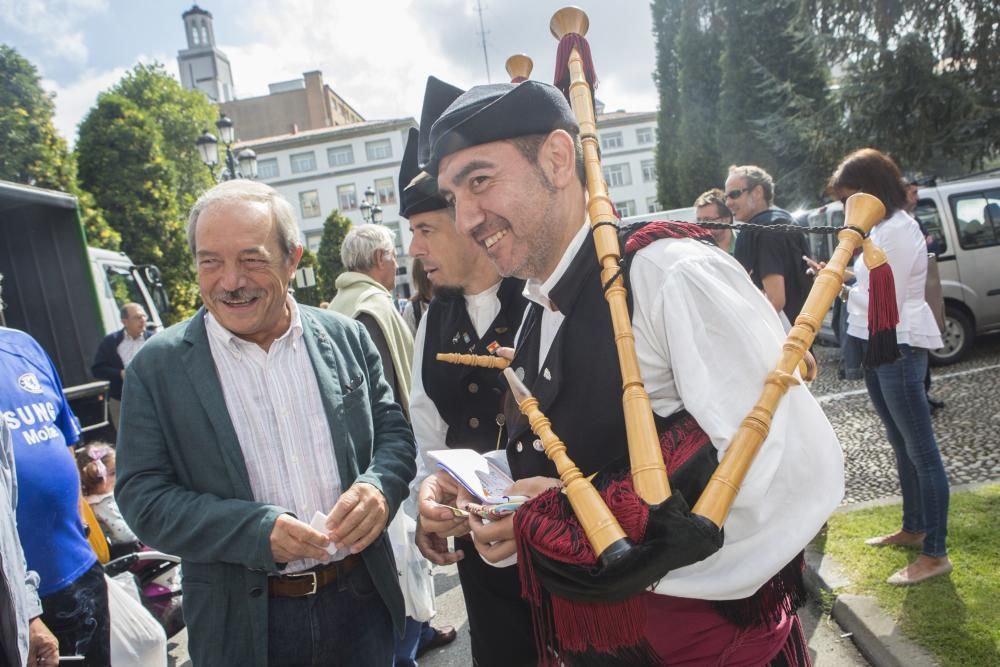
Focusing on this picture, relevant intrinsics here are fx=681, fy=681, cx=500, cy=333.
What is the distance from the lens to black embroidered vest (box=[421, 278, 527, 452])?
2.37 meters

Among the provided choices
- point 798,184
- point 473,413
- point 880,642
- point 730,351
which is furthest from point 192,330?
point 798,184

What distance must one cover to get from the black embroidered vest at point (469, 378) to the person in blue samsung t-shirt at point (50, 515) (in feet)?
4.42

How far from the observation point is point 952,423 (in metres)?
5.76

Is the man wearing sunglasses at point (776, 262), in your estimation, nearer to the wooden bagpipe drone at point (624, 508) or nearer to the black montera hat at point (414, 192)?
the black montera hat at point (414, 192)

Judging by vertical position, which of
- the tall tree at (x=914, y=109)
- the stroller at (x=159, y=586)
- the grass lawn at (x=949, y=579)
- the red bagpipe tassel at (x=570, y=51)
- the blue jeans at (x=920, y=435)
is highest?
the tall tree at (x=914, y=109)

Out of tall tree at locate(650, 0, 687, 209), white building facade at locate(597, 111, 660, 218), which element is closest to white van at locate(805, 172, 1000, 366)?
tall tree at locate(650, 0, 687, 209)

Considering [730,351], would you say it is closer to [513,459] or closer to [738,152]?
[513,459]

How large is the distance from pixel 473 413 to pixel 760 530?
50.7 inches

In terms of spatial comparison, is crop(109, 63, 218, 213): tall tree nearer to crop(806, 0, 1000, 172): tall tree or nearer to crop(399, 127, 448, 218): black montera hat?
crop(806, 0, 1000, 172): tall tree

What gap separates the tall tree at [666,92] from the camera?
3228 centimetres

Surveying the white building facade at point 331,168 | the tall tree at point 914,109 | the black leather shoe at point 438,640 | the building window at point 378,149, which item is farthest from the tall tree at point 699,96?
the building window at point 378,149

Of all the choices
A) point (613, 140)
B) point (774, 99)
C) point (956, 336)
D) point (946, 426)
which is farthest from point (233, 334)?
point (613, 140)

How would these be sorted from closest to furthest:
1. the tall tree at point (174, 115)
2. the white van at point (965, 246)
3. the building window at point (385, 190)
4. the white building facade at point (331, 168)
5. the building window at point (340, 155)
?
the white van at point (965, 246) < the tall tree at point (174, 115) < the white building facade at point (331, 168) < the building window at point (385, 190) < the building window at point (340, 155)

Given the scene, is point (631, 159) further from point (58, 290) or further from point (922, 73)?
point (58, 290)
